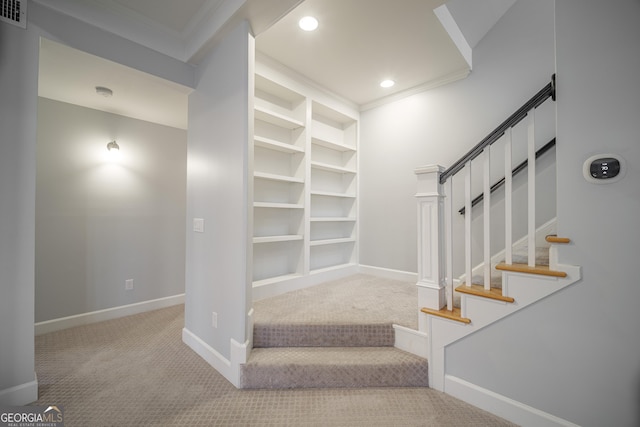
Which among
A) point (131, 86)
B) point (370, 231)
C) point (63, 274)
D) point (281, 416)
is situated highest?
point (131, 86)

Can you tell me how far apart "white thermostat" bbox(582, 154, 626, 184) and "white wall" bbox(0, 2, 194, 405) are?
3257mm

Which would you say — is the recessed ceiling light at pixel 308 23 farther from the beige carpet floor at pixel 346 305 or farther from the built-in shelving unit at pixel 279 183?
the beige carpet floor at pixel 346 305

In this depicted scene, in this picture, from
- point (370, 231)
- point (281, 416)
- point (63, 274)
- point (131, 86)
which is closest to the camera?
point (281, 416)

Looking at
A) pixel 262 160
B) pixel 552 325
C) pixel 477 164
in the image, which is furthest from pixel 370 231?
pixel 552 325

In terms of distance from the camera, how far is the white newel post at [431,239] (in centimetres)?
182

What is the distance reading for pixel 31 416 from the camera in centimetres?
150

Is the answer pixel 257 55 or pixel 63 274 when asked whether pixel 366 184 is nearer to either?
pixel 257 55

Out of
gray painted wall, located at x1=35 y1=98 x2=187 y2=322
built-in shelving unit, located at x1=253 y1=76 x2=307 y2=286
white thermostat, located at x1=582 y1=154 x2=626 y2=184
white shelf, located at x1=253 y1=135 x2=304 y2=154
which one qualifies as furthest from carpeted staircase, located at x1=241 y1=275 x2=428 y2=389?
gray painted wall, located at x1=35 y1=98 x2=187 y2=322

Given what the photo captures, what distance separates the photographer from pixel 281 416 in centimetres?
155

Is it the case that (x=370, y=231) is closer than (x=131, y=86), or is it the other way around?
(x=131, y=86)

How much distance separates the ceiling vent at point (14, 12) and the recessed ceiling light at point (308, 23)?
1.79 meters

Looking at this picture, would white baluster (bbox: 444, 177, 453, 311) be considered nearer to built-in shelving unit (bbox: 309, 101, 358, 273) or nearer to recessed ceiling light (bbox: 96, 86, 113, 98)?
built-in shelving unit (bbox: 309, 101, 358, 273)

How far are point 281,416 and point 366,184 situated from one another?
2.82m

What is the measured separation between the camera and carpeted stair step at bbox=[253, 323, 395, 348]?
2.04m
